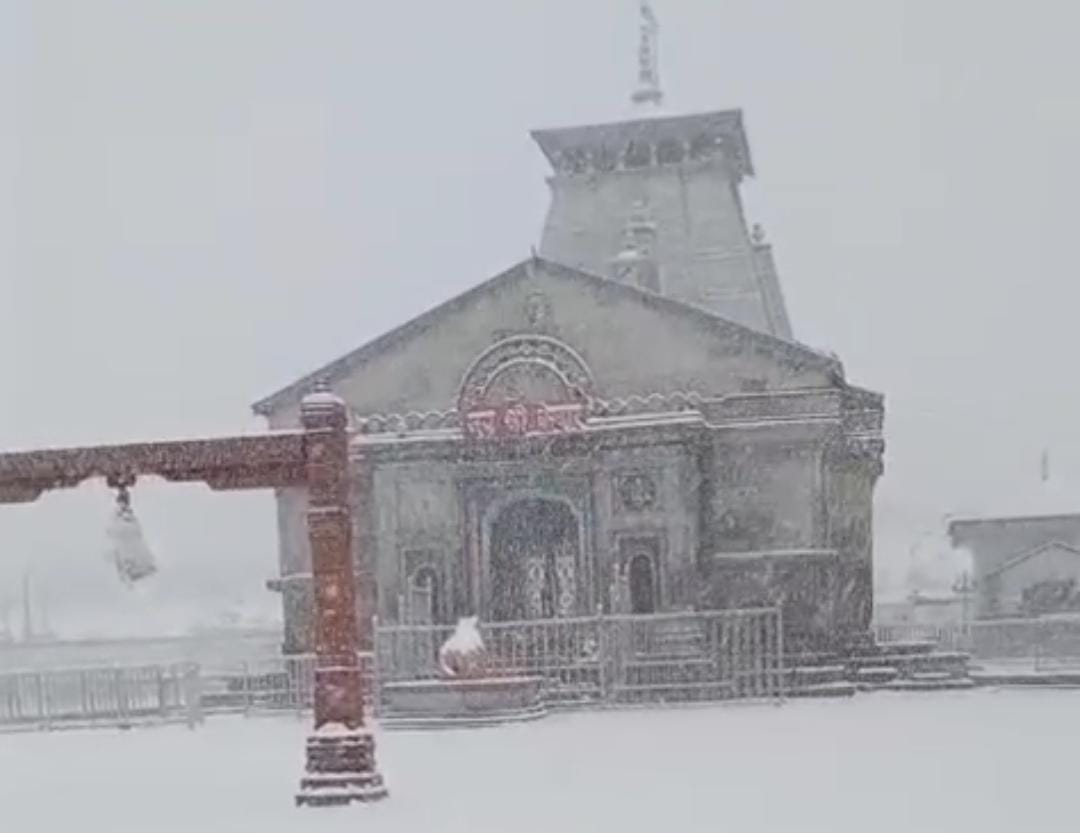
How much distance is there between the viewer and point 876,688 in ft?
47.2

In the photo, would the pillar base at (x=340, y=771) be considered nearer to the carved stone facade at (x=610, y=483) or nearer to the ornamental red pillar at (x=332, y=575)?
the ornamental red pillar at (x=332, y=575)

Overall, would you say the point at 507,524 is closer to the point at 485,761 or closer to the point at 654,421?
the point at 654,421

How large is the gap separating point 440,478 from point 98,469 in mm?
8328

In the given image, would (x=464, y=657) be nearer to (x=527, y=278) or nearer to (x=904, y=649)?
(x=904, y=649)

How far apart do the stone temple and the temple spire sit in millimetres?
5129

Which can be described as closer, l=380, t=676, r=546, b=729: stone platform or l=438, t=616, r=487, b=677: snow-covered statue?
l=380, t=676, r=546, b=729: stone platform

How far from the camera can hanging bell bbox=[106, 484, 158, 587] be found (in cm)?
800

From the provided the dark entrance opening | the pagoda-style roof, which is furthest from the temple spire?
the dark entrance opening

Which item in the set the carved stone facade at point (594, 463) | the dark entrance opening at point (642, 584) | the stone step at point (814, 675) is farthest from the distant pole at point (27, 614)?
the stone step at point (814, 675)

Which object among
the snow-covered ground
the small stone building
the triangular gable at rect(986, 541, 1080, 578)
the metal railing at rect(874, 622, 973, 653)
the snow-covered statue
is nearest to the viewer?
the snow-covered ground

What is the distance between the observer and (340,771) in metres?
7.25

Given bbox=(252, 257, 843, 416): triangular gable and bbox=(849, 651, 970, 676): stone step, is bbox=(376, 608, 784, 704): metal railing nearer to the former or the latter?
bbox=(849, 651, 970, 676): stone step

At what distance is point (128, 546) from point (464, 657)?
4574 mm

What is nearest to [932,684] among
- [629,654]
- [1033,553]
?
[629,654]
